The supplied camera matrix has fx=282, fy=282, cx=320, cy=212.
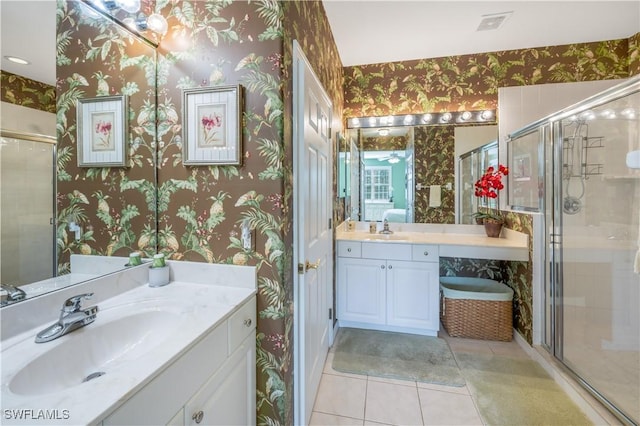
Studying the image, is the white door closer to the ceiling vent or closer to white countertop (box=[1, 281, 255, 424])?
white countertop (box=[1, 281, 255, 424])

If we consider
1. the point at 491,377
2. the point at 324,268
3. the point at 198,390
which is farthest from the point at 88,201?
the point at 491,377

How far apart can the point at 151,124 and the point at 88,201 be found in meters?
0.45

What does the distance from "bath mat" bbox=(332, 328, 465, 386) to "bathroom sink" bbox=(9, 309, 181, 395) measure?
145cm

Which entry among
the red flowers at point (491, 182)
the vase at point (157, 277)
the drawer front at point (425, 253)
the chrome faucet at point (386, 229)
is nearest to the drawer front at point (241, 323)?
the vase at point (157, 277)

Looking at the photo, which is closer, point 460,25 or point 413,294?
point 460,25

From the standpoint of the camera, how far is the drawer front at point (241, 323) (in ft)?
3.56

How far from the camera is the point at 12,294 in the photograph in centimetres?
87

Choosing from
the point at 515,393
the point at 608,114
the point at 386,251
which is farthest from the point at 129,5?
the point at 515,393

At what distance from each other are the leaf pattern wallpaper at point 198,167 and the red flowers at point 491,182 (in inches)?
81.9

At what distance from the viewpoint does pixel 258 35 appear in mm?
1231

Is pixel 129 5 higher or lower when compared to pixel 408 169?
Answer: higher

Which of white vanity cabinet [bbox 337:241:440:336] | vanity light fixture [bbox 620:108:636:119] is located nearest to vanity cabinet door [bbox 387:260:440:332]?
white vanity cabinet [bbox 337:241:440:336]

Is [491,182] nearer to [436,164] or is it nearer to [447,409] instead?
[436,164]

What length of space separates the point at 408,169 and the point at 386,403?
2.05 metres
